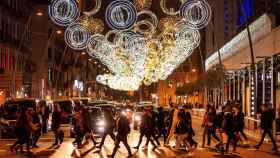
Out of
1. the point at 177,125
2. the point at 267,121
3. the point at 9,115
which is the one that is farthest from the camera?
the point at 9,115

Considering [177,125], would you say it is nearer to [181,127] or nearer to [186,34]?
[181,127]

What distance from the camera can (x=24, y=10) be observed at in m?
75.2

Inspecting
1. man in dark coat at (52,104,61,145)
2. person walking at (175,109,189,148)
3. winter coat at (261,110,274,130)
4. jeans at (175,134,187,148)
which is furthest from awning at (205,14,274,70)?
man in dark coat at (52,104,61,145)

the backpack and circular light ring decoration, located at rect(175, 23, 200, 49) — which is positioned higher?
circular light ring decoration, located at rect(175, 23, 200, 49)

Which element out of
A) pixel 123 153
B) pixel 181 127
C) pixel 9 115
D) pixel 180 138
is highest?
pixel 9 115

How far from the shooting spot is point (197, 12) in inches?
1417

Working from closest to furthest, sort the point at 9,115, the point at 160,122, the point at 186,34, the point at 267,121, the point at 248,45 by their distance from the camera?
1. the point at 267,121
2. the point at 160,122
3. the point at 9,115
4. the point at 186,34
5. the point at 248,45

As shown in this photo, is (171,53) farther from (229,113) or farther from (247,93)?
(229,113)

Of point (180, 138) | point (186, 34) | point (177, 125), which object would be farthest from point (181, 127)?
point (186, 34)

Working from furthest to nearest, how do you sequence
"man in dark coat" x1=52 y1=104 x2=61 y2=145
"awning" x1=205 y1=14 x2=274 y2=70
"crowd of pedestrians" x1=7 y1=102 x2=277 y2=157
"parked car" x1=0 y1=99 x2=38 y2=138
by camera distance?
"awning" x1=205 y1=14 x2=274 y2=70
"parked car" x1=0 y1=99 x2=38 y2=138
"man in dark coat" x1=52 y1=104 x2=61 y2=145
"crowd of pedestrians" x1=7 y1=102 x2=277 y2=157

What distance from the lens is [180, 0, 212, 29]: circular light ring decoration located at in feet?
109

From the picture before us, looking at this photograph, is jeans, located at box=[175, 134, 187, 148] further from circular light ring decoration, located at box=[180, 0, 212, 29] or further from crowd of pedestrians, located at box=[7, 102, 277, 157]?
circular light ring decoration, located at box=[180, 0, 212, 29]

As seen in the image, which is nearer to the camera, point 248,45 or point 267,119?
point 267,119

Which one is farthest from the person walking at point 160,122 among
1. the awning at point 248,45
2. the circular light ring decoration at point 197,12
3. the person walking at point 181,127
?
the awning at point 248,45
